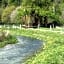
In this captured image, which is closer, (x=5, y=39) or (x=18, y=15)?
(x=5, y=39)

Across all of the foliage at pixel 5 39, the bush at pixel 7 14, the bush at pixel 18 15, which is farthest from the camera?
A: the bush at pixel 7 14

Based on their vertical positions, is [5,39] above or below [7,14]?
below

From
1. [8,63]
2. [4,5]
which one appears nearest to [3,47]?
[8,63]

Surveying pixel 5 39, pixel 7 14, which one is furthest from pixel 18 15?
pixel 5 39

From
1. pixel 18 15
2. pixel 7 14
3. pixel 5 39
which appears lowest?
pixel 5 39

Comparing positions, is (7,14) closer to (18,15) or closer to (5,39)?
(18,15)

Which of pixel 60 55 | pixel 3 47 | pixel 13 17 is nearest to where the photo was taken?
pixel 60 55

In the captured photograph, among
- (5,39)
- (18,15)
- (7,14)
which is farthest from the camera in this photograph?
(7,14)

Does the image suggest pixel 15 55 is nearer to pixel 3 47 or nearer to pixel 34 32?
pixel 3 47

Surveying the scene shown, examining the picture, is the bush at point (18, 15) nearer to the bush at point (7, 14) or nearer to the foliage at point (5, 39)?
the bush at point (7, 14)

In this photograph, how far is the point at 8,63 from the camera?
32.8 m

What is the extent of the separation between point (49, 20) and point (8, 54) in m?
42.4

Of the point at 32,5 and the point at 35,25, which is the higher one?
the point at 32,5

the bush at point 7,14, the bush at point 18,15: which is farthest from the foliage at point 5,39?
the bush at point 7,14
